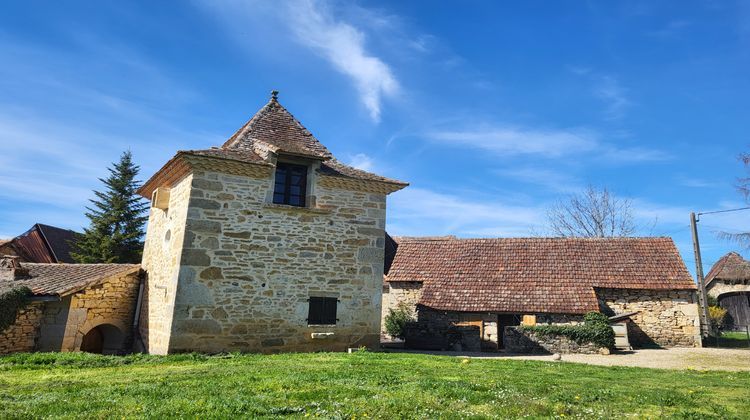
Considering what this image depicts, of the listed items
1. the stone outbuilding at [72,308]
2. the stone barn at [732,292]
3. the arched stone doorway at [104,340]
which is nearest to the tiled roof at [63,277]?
the stone outbuilding at [72,308]

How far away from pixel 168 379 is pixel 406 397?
3736mm

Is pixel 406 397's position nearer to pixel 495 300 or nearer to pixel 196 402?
pixel 196 402

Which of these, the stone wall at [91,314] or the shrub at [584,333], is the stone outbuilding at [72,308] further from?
the shrub at [584,333]

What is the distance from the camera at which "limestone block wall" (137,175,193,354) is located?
422 inches

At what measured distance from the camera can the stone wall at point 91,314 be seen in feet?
36.8

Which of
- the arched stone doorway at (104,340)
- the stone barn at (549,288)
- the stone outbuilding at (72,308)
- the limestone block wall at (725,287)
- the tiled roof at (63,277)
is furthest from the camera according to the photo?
the limestone block wall at (725,287)

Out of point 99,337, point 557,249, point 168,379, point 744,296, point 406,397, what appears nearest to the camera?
point 406,397

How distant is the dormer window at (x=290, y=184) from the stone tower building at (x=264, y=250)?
0.09ft

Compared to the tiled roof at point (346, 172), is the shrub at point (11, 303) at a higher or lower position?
lower

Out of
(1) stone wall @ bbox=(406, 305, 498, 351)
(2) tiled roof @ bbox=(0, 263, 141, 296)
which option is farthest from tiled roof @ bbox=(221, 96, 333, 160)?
(1) stone wall @ bbox=(406, 305, 498, 351)

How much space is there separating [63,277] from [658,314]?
2053cm

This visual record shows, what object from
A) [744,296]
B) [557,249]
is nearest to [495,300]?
[557,249]

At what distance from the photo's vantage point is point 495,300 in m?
17.5

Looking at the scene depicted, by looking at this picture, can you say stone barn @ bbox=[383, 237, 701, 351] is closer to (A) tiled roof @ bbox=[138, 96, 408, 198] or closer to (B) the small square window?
(B) the small square window
